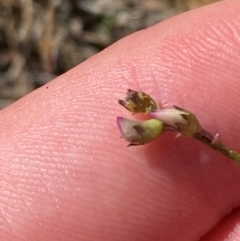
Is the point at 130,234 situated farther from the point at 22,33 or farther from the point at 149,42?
the point at 22,33

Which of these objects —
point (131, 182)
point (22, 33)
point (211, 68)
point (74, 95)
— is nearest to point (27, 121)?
point (74, 95)

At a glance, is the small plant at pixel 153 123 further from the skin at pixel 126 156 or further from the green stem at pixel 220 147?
the skin at pixel 126 156

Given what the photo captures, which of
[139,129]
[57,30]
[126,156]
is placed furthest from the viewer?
[57,30]

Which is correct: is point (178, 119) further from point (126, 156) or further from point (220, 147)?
point (126, 156)

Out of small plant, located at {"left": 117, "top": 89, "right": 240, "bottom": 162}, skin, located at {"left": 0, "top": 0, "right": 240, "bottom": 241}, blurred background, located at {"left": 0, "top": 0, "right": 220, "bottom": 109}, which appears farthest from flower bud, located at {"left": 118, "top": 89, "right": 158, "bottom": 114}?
blurred background, located at {"left": 0, "top": 0, "right": 220, "bottom": 109}

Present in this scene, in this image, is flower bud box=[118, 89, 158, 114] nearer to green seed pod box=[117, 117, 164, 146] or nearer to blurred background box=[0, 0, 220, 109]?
green seed pod box=[117, 117, 164, 146]

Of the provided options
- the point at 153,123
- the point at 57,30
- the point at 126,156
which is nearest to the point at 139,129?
the point at 153,123

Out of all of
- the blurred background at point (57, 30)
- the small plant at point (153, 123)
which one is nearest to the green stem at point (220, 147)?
the small plant at point (153, 123)

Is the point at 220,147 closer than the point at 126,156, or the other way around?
the point at 220,147
